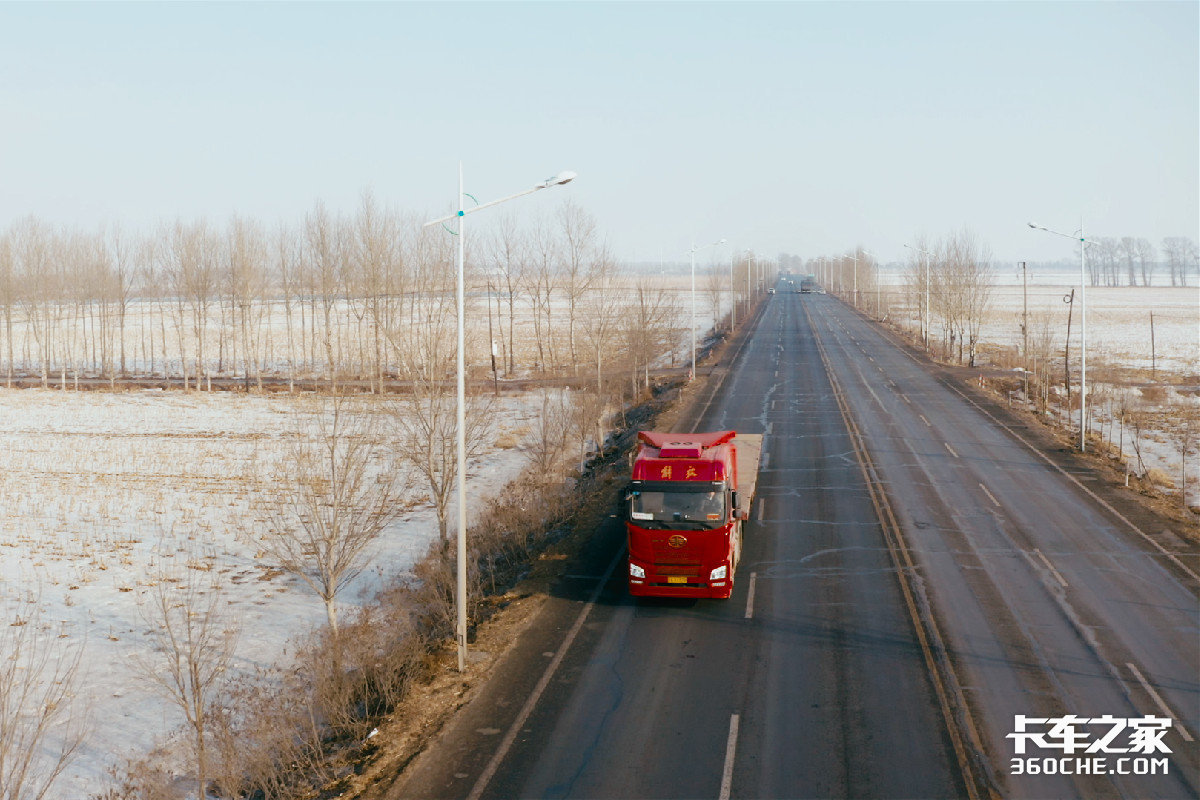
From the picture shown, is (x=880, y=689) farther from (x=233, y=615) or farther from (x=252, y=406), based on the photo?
(x=252, y=406)

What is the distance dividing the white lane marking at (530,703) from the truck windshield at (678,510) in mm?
2157

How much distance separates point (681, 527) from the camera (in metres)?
17.1

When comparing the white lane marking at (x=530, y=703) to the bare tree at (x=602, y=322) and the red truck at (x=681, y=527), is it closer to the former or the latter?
the red truck at (x=681, y=527)

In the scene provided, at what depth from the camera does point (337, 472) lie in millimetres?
15398

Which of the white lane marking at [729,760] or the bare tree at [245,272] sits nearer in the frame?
the white lane marking at [729,760]

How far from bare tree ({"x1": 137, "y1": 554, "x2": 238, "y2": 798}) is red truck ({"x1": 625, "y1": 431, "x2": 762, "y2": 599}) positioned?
7454 mm

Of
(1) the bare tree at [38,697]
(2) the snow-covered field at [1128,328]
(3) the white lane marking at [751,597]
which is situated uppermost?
(2) the snow-covered field at [1128,328]

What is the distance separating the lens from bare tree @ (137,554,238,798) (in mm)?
12555

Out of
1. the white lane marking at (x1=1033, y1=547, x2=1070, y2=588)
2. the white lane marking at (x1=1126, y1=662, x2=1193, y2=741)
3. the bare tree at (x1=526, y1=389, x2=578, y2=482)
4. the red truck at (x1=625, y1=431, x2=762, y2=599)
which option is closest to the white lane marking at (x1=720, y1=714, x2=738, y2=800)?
the red truck at (x1=625, y1=431, x2=762, y2=599)

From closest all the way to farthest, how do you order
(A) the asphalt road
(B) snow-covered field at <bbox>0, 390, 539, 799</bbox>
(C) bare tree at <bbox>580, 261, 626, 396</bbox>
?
(A) the asphalt road < (B) snow-covered field at <bbox>0, 390, 539, 799</bbox> < (C) bare tree at <bbox>580, 261, 626, 396</bbox>

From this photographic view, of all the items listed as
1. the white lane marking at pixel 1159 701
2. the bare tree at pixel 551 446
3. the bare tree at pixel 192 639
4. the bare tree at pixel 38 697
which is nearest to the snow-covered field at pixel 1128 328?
the bare tree at pixel 551 446

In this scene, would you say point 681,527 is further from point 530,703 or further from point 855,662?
point 530,703

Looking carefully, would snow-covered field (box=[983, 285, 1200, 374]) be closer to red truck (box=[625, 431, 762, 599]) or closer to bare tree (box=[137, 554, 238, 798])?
red truck (box=[625, 431, 762, 599])

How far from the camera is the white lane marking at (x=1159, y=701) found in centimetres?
1245
